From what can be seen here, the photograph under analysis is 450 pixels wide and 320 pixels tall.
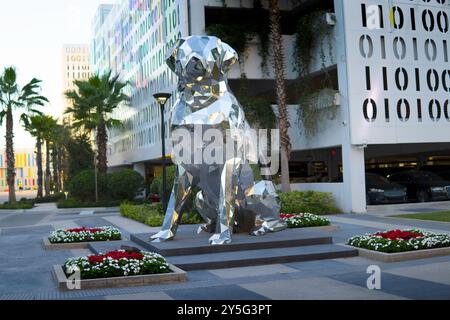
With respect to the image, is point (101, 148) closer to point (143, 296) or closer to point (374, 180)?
point (374, 180)

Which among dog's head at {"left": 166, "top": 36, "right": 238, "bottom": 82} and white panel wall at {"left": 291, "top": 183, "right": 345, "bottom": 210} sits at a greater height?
dog's head at {"left": 166, "top": 36, "right": 238, "bottom": 82}

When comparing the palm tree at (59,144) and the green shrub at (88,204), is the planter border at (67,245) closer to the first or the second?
the green shrub at (88,204)

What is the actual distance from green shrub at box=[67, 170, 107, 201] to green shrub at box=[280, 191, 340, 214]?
17.0 m

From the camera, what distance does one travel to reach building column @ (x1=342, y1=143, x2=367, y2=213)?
2170 cm

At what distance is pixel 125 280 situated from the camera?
8.01 metres

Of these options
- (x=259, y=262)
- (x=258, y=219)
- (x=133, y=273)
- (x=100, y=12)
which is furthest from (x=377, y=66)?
(x=100, y=12)

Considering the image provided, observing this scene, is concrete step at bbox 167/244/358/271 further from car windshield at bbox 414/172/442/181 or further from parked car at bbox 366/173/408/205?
car windshield at bbox 414/172/442/181

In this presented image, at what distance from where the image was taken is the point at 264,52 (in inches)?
1022

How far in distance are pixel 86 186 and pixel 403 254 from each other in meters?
27.6

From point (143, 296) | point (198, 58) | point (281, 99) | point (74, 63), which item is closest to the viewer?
point (143, 296)

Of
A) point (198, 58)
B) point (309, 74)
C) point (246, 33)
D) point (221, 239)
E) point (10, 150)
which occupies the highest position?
point (246, 33)

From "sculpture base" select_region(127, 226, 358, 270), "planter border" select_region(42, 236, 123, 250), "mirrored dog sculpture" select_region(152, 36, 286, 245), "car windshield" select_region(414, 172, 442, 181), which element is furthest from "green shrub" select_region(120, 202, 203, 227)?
"car windshield" select_region(414, 172, 442, 181)

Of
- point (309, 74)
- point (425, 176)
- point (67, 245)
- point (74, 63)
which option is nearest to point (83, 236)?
point (67, 245)

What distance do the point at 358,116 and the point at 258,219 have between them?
11.4 meters
